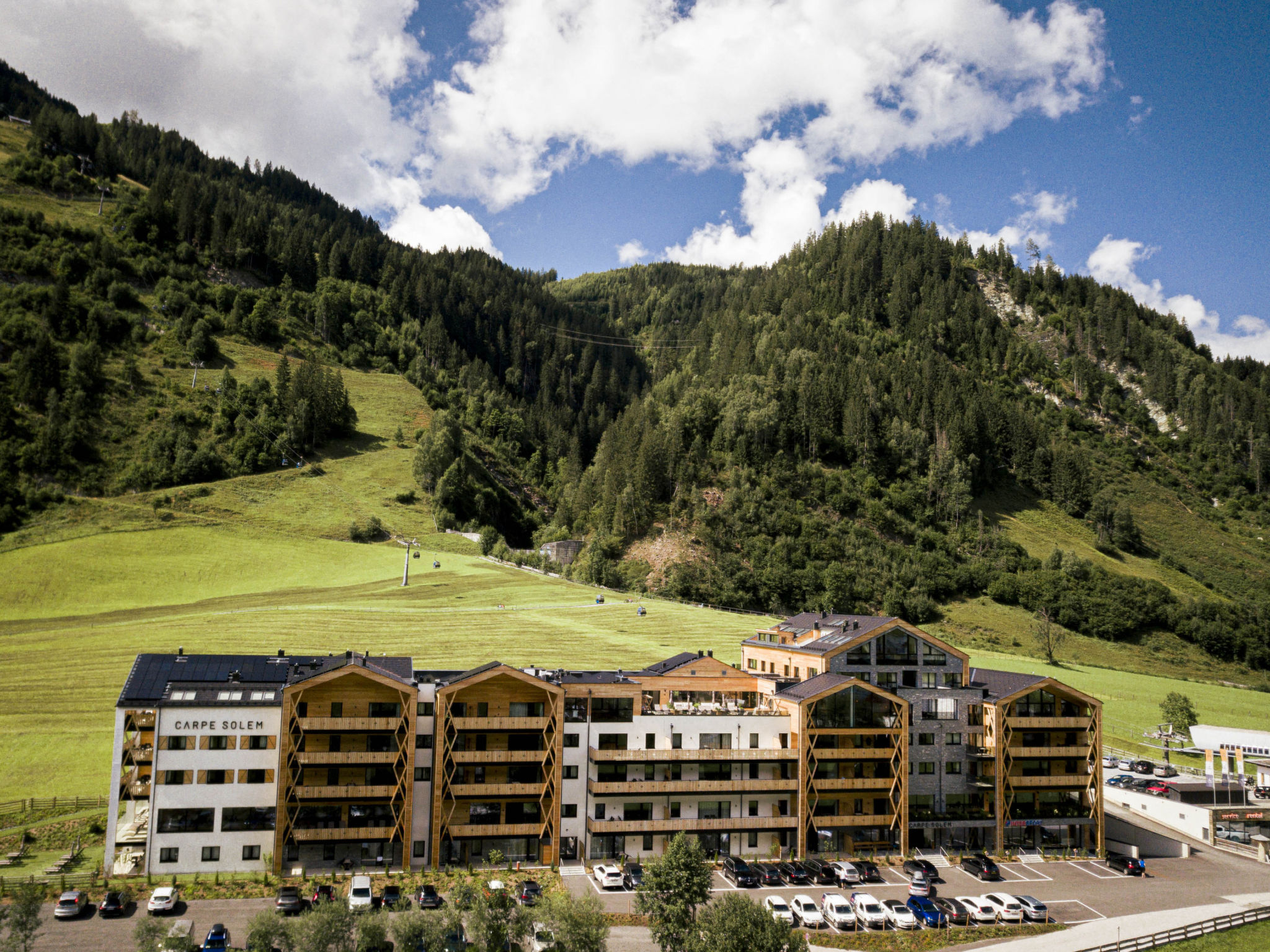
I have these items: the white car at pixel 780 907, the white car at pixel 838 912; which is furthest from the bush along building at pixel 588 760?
the white car at pixel 780 907

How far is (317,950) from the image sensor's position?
33625 millimetres

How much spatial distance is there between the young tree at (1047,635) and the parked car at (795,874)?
85066mm

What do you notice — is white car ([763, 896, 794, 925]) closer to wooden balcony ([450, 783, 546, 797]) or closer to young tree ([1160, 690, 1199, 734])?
wooden balcony ([450, 783, 546, 797])

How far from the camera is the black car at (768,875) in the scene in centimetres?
4978

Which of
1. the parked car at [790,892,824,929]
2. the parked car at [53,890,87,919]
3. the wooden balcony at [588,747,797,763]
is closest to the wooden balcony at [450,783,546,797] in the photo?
the wooden balcony at [588,747,797,763]

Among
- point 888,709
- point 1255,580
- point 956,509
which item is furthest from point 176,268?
point 1255,580

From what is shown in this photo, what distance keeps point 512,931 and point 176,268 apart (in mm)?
201443

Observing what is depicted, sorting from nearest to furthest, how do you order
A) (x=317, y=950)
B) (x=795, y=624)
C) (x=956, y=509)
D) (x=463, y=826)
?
(x=317, y=950), (x=463, y=826), (x=795, y=624), (x=956, y=509)

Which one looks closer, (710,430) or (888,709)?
(888,709)

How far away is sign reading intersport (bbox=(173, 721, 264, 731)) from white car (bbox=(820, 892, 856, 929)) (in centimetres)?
3481

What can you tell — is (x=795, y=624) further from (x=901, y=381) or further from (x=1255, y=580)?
(x=1255, y=580)

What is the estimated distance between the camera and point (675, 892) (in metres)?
39.8

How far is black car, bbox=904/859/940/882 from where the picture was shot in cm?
5162

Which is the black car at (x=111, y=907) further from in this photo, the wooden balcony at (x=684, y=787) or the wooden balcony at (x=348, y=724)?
the wooden balcony at (x=684, y=787)
